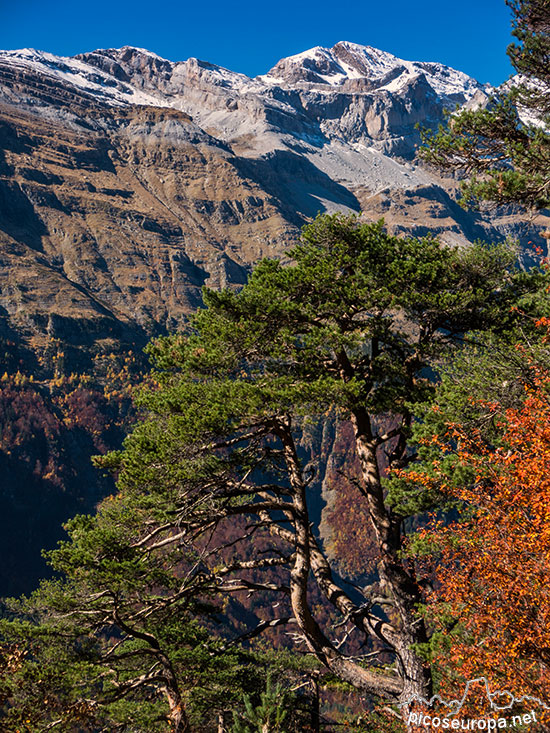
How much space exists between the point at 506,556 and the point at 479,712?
336 cm

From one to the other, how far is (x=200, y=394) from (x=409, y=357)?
5885mm

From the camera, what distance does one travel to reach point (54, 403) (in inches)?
7815

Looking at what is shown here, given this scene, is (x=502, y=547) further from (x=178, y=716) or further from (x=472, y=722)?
(x=178, y=716)

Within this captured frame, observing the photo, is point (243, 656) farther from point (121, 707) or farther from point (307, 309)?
point (307, 309)

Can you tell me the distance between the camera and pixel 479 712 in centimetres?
992

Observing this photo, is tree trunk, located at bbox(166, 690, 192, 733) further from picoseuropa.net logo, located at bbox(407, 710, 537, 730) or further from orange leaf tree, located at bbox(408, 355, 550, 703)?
orange leaf tree, located at bbox(408, 355, 550, 703)

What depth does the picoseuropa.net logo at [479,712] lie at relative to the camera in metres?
8.95

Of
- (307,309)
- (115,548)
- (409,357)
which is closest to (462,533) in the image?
(409,357)

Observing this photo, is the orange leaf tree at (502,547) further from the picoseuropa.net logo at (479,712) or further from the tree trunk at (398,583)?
the tree trunk at (398,583)

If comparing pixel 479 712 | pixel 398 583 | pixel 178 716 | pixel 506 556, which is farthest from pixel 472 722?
pixel 178 716

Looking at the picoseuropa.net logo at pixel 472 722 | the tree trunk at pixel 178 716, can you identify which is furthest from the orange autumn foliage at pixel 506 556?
the tree trunk at pixel 178 716

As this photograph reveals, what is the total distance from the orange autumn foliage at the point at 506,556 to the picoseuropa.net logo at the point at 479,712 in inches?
10.7

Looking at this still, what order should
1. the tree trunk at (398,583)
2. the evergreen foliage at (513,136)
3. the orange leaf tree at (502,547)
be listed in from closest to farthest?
the orange leaf tree at (502,547) < the tree trunk at (398,583) < the evergreen foliage at (513,136)

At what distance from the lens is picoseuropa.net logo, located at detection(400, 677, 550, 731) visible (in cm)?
895
